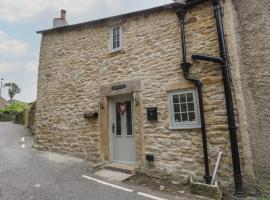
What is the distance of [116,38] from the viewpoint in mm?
7816

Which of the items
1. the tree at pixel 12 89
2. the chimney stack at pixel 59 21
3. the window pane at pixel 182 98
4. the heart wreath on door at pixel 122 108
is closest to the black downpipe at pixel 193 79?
the window pane at pixel 182 98

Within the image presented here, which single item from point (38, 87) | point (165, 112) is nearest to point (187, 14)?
point (165, 112)

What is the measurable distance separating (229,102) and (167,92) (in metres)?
1.78

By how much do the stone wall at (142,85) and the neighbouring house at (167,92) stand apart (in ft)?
0.10

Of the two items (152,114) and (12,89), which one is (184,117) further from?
(12,89)

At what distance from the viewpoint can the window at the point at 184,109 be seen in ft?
18.7

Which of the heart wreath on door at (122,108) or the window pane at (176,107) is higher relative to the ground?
the heart wreath on door at (122,108)

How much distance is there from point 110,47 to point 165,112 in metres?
3.34

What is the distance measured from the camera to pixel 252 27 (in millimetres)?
5297

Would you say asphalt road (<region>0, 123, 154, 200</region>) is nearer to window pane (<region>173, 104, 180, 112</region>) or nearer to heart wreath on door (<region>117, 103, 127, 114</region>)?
heart wreath on door (<region>117, 103, 127, 114</region>)

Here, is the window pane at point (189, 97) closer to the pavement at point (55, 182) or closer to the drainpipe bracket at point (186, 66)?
the drainpipe bracket at point (186, 66)

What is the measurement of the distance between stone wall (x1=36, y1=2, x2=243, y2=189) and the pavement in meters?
1.01

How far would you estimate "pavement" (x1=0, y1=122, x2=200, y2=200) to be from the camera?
15.1 ft

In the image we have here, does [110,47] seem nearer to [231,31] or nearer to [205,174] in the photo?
[231,31]
